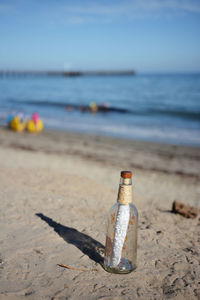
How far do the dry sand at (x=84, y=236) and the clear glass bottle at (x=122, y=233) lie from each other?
3.6 inches

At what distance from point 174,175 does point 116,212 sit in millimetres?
4949

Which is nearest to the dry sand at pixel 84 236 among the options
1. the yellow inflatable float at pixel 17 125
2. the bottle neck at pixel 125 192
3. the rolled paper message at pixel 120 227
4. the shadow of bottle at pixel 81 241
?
the shadow of bottle at pixel 81 241

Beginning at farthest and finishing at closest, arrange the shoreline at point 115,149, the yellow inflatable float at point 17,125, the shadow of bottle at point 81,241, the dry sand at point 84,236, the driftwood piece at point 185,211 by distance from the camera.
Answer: the yellow inflatable float at point 17,125
the shoreline at point 115,149
the driftwood piece at point 185,211
the shadow of bottle at point 81,241
the dry sand at point 84,236

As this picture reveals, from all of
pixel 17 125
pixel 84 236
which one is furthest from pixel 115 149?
pixel 84 236

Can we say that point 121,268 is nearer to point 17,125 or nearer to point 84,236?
point 84,236

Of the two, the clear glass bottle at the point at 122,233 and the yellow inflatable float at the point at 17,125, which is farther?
the yellow inflatable float at the point at 17,125

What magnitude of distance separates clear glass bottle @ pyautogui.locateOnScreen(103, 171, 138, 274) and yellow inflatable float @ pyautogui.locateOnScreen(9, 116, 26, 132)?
35.3 feet

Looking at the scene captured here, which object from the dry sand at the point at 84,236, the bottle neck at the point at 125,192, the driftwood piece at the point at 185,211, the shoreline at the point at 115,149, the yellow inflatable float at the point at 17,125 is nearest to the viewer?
the dry sand at the point at 84,236

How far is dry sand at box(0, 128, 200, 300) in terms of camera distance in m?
2.21

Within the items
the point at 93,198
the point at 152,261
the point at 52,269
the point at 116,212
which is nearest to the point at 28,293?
the point at 52,269

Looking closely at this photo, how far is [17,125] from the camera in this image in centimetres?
1245

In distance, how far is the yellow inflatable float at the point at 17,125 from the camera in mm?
12430

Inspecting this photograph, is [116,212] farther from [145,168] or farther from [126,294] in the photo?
[145,168]

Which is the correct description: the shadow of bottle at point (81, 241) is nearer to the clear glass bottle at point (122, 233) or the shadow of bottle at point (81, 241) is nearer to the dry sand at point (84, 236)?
the dry sand at point (84, 236)
